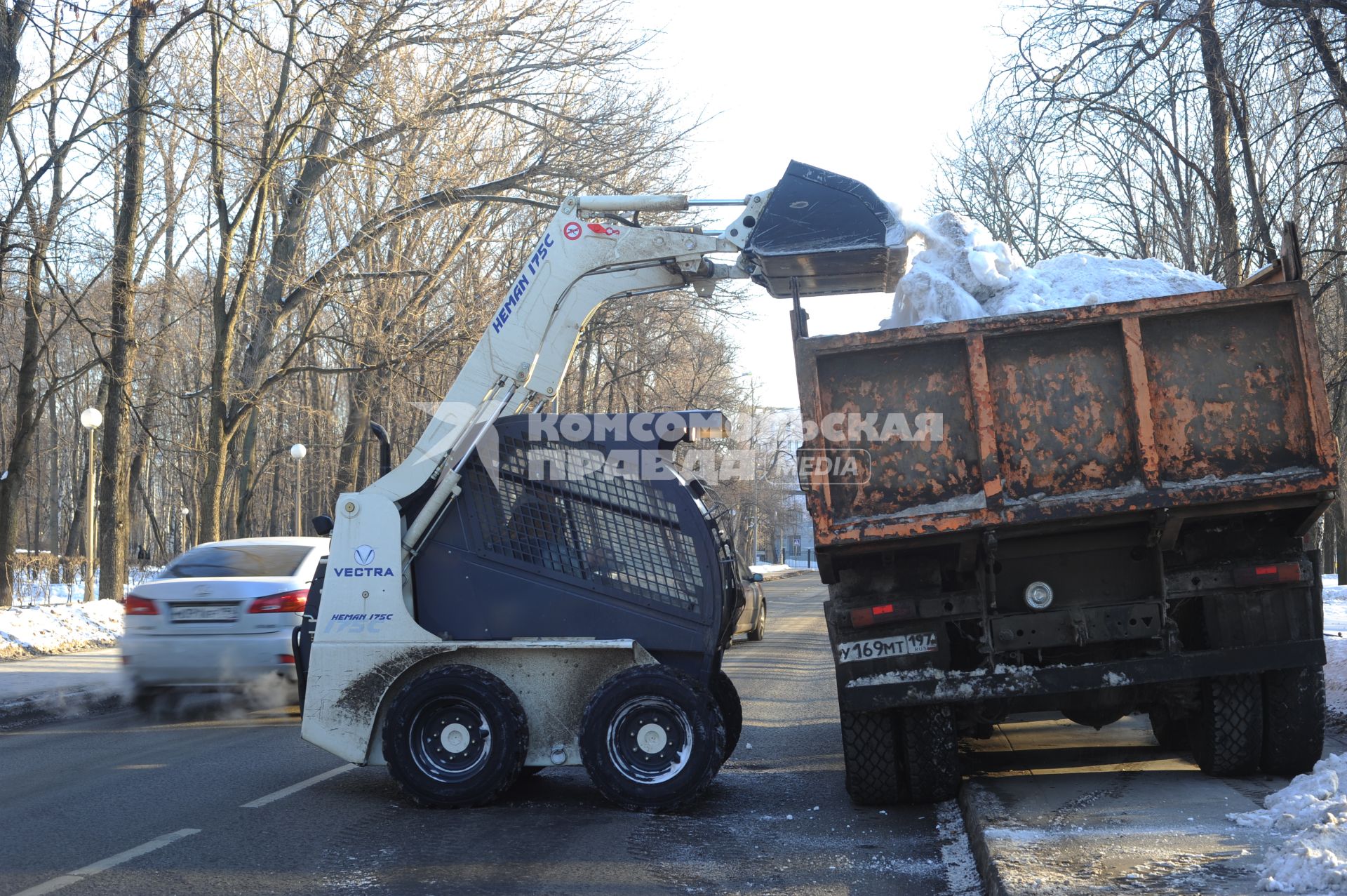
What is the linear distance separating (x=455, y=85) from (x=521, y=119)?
5.28 feet

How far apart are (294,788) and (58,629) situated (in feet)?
37.2

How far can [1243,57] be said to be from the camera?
32.1ft

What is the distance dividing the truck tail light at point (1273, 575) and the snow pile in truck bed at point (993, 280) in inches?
67.3

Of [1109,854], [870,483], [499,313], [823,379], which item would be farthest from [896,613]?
[499,313]

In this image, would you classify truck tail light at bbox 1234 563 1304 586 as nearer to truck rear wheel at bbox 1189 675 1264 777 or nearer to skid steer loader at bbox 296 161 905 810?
truck rear wheel at bbox 1189 675 1264 777

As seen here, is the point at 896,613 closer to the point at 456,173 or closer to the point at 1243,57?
the point at 1243,57

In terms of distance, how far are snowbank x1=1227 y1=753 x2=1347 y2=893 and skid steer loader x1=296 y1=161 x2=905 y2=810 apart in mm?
2738

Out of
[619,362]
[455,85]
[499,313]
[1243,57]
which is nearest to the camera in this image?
[499,313]

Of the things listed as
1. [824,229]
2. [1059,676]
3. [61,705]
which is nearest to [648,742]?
[1059,676]

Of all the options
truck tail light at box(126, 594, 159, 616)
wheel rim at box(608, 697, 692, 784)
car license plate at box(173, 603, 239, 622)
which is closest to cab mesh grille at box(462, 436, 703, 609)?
wheel rim at box(608, 697, 692, 784)

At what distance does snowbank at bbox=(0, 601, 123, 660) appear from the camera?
15625 millimetres

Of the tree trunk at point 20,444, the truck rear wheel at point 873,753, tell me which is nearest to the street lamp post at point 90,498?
the tree trunk at point 20,444

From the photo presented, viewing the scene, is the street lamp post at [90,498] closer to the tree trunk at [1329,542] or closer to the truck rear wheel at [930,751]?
the truck rear wheel at [930,751]

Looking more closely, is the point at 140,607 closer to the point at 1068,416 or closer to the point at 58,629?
the point at 58,629
